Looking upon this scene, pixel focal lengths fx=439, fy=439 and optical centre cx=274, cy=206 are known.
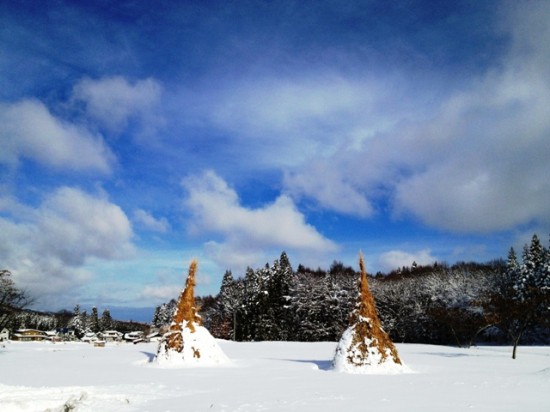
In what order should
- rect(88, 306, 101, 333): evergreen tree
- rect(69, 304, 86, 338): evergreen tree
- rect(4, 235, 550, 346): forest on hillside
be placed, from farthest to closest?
1. rect(88, 306, 101, 333): evergreen tree
2. rect(69, 304, 86, 338): evergreen tree
3. rect(4, 235, 550, 346): forest on hillside

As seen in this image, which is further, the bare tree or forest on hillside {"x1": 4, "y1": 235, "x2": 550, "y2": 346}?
forest on hillside {"x1": 4, "y1": 235, "x2": 550, "y2": 346}

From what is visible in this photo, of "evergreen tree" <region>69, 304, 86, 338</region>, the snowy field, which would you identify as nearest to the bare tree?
the snowy field

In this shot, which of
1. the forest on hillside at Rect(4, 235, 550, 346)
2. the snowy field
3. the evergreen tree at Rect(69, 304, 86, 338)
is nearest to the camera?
the snowy field

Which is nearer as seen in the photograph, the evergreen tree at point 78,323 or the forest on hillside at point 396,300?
the forest on hillside at point 396,300

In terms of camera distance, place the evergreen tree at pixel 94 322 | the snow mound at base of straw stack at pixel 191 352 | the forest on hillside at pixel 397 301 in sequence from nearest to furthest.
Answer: the snow mound at base of straw stack at pixel 191 352, the forest on hillside at pixel 397 301, the evergreen tree at pixel 94 322

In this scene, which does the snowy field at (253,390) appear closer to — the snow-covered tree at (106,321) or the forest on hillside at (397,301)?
the forest on hillside at (397,301)

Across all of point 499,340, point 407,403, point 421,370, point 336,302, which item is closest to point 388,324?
point 336,302

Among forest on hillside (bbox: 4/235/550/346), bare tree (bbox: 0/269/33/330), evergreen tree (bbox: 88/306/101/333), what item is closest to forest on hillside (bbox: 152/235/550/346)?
forest on hillside (bbox: 4/235/550/346)

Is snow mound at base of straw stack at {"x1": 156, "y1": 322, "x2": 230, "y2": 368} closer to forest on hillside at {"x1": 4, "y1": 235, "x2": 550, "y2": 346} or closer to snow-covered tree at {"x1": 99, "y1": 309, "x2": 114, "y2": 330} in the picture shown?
forest on hillside at {"x1": 4, "y1": 235, "x2": 550, "y2": 346}

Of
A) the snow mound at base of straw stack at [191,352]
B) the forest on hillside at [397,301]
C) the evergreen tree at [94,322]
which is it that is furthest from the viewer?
the evergreen tree at [94,322]

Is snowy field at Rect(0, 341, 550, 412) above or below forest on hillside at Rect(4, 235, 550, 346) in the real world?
below

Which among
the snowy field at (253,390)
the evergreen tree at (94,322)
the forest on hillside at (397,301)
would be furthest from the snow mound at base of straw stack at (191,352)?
the evergreen tree at (94,322)

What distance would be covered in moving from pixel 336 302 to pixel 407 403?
152 feet

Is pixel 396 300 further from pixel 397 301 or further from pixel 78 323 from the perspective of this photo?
pixel 78 323
